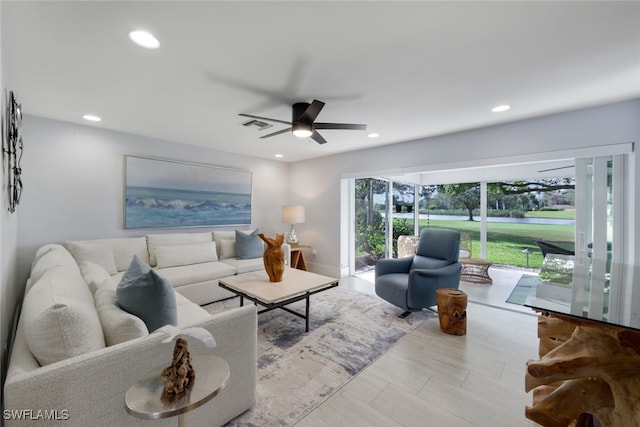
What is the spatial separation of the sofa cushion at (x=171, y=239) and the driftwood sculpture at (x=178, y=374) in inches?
121

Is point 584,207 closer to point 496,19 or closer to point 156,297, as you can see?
point 496,19

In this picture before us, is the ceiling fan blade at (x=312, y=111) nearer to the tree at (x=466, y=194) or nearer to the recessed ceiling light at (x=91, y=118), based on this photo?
the recessed ceiling light at (x=91, y=118)

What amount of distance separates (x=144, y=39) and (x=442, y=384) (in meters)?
3.08

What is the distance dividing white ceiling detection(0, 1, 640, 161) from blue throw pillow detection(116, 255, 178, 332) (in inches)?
58.0

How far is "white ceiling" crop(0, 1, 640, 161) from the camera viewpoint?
1.38 meters

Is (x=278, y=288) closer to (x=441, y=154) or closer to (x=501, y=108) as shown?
(x=441, y=154)

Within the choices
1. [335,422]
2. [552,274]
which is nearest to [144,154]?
[335,422]

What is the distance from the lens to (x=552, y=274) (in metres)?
1.61

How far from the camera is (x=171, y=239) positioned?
377 cm

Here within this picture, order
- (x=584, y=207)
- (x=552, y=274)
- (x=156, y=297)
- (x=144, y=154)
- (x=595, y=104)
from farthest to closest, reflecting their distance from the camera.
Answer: (x=144, y=154) → (x=584, y=207) → (x=595, y=104) → (x=552, y=274) → (x=156, y=297)

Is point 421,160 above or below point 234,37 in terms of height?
below

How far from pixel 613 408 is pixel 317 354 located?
5.91ft

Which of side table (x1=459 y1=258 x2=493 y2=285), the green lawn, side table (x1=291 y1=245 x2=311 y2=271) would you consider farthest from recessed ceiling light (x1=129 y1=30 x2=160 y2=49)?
the green lawn

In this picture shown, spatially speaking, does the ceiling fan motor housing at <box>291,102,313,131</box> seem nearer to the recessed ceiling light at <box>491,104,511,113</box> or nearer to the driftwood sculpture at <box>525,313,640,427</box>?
the recessed ceiling light at <box>491,104,511,113</box>
